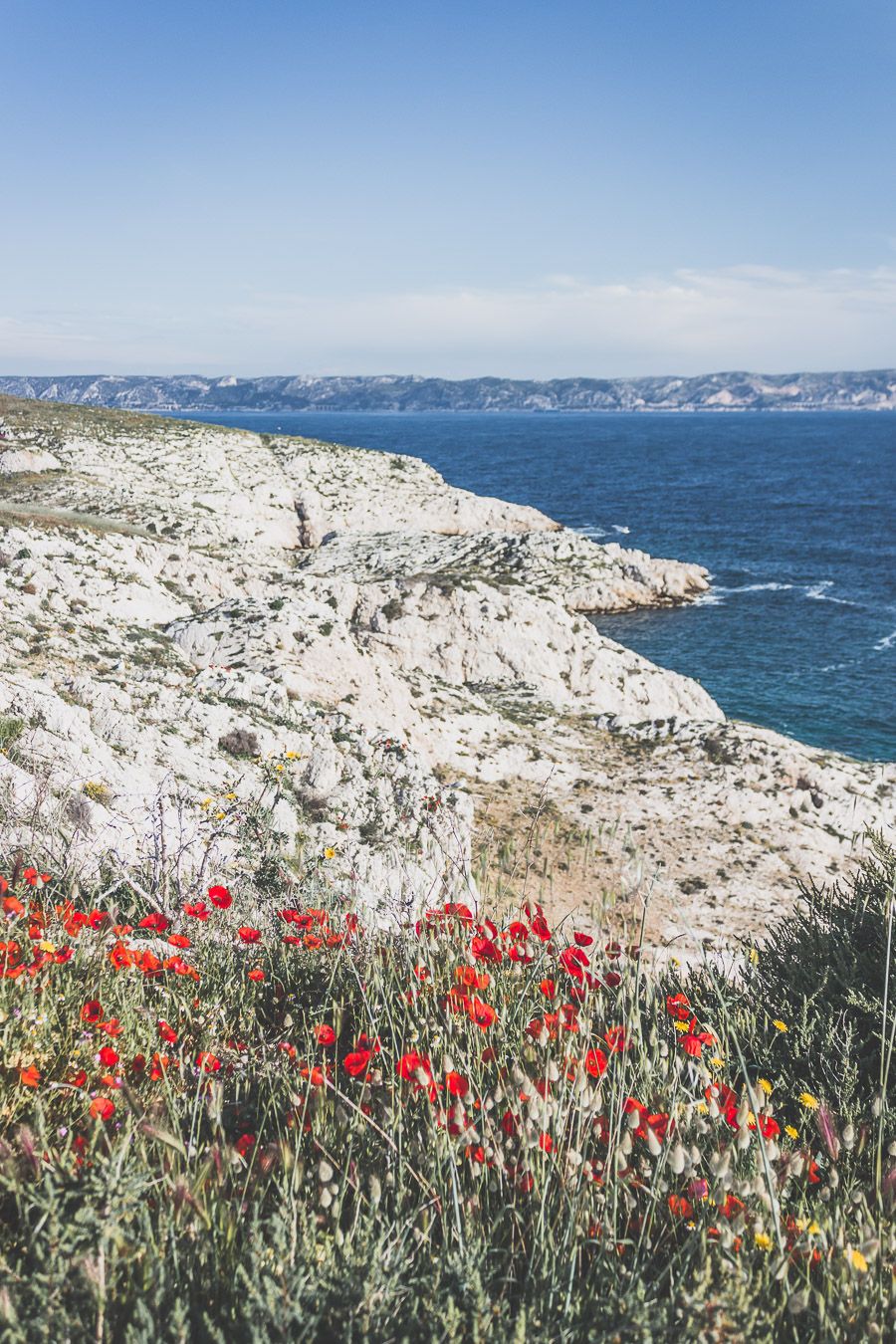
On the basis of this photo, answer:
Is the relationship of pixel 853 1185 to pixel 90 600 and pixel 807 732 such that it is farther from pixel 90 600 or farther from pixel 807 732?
pixel 807 732

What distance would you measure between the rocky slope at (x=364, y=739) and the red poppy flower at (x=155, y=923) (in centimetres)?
50

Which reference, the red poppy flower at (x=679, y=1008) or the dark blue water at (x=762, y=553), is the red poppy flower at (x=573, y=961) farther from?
the dark blue water at (x=762, y=553)

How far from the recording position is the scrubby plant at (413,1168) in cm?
234

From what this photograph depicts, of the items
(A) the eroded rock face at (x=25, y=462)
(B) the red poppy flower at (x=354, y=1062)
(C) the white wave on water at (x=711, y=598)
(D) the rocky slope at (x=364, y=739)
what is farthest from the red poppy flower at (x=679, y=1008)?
(C) the white wave on water at (x=711, y=598)

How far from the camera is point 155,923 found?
4.23m

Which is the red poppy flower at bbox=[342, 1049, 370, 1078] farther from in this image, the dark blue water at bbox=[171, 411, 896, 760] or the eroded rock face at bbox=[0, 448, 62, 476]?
the eroded rock face at bbox=[0, 448, 62, 476]

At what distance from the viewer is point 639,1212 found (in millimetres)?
2945

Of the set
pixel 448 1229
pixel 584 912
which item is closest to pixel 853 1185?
pixel 448 1229

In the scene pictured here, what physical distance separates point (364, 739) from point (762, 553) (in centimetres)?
5398

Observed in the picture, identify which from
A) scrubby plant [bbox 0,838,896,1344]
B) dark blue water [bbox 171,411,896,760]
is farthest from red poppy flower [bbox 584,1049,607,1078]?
dark blue water [bbox 171,411,896,760]

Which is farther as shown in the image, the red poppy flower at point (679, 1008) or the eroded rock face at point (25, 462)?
the eroded rock face at point (25, 462)

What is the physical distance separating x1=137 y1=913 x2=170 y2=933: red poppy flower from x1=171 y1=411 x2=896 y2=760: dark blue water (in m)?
28.9

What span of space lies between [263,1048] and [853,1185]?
108 inches

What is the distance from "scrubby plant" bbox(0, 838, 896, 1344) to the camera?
7.68ft
